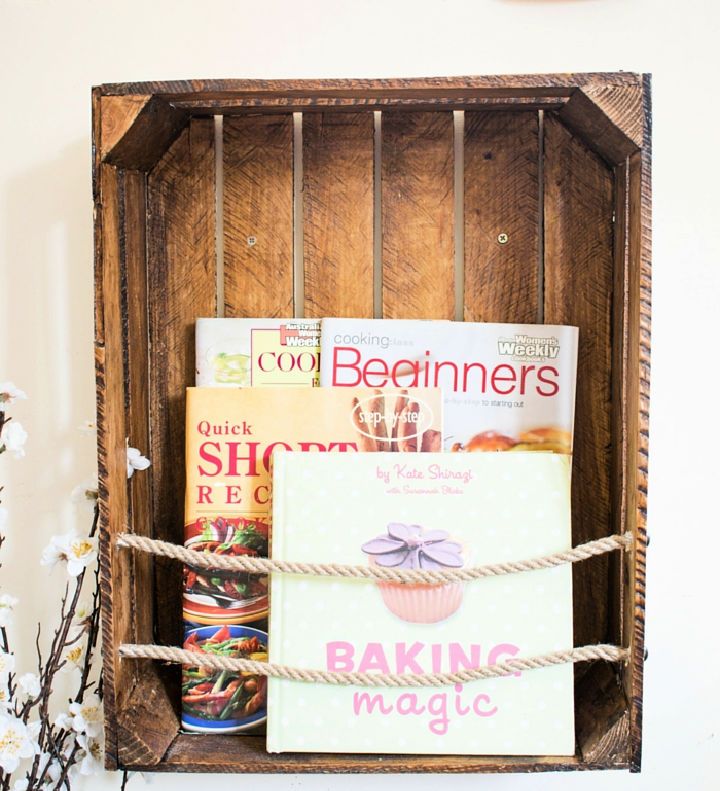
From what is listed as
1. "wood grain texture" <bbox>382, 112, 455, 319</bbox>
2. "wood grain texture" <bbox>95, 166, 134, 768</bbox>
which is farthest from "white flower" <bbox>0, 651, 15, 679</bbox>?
"wood grain texture" <bbox>382, 112, 455, 319</bbox>

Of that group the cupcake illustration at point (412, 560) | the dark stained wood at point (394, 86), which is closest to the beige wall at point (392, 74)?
the dark stained wood at point (394, 86)

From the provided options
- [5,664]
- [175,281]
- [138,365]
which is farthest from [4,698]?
[175,281]

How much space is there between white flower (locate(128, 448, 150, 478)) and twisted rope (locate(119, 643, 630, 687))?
0.20 metres

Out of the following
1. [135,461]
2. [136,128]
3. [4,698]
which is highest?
[136,128]

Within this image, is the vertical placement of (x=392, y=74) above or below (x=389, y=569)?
above

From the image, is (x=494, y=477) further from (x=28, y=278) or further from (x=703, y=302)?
(x=28, y=278)

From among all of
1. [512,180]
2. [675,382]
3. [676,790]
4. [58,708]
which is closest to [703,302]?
[675,382]

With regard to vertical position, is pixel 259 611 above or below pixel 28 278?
below

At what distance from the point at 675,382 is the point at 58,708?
0.83m

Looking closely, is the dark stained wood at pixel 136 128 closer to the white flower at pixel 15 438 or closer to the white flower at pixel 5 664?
the white flower at pixel 15 438

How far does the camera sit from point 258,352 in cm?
81

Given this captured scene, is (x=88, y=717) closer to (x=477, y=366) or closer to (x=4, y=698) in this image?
(x=4, y=698)

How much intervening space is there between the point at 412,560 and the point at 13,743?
45 centimetres

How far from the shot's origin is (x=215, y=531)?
2.57ft
